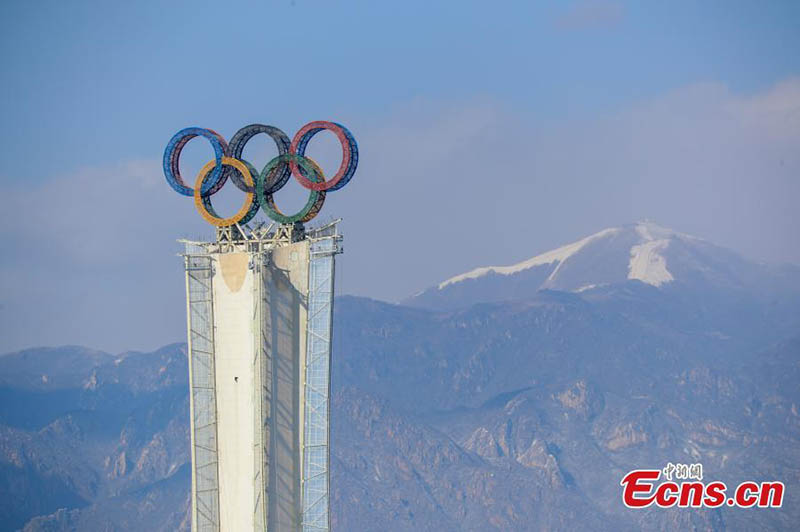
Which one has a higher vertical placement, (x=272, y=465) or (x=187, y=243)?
(x=187, y=243)

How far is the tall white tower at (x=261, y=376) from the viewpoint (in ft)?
443

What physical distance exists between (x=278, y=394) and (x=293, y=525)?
12.6 metres

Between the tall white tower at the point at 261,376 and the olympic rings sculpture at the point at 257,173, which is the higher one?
the olympic rings sculpture at the point at 257,173

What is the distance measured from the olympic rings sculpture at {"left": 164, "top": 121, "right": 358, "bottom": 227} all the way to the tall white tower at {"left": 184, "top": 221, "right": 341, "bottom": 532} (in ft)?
6.54

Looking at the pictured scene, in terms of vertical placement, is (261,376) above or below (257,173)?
below

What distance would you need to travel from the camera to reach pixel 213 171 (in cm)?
13912

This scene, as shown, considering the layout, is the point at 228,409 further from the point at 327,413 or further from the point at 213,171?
the point at 213,171

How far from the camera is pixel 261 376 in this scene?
133750 mm

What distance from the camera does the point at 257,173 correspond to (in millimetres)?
139750

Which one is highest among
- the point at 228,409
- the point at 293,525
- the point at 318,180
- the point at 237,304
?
the point at 318,180

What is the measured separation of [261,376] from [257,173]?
1975 centimetres

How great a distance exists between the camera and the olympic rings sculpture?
137 m

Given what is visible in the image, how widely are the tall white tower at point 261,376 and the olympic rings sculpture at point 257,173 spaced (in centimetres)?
199

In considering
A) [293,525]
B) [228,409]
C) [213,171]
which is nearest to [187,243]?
[213,171]
